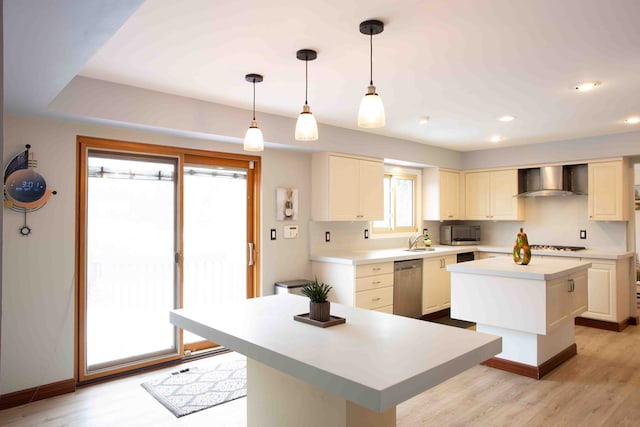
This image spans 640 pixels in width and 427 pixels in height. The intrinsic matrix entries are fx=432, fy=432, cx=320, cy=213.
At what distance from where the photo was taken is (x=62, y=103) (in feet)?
9.85

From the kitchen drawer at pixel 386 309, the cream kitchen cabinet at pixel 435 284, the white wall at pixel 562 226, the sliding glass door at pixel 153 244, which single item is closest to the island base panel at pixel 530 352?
the kitchen drawer at pixel 386 309

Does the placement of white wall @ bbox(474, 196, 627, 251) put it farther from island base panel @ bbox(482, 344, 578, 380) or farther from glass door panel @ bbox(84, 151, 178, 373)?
glass door panel @ bbox(84, 151, 178, 373)

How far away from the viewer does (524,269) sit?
3604 millimetres

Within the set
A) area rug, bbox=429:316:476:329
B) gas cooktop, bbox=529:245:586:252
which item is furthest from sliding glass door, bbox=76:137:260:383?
gas cooktop, bbox=529:245:586:252

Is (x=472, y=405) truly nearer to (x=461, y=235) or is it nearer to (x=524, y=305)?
(x=524, y=305)

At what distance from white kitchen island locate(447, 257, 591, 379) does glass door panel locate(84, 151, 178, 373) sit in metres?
2.61

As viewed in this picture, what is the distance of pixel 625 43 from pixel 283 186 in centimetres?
313

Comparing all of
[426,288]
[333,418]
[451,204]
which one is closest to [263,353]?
[333,418]

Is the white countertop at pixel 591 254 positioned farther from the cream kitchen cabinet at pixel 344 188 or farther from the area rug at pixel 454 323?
the cream kitchen cabinet at pixel 344 188

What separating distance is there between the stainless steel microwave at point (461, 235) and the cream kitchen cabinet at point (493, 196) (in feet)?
0.73

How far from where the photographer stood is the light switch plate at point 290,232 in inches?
183

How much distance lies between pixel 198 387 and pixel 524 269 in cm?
280

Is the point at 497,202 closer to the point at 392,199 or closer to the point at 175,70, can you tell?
the point at 392,199

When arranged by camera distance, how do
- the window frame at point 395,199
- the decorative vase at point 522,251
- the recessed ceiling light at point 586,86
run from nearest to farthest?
the recessed ceiling light at point 586,86 < the decorative vase at point 522,251 < the window frame at point 395,199
